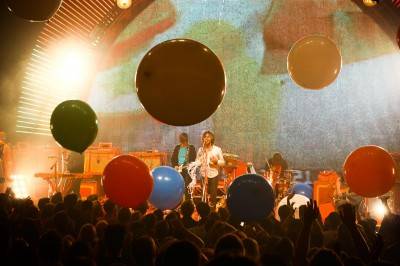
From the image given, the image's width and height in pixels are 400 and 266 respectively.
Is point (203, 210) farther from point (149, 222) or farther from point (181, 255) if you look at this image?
point (181, 255)

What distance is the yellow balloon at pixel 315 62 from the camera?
477cm

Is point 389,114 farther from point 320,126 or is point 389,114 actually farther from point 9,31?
point 9,31

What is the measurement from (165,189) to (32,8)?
89.9 inches

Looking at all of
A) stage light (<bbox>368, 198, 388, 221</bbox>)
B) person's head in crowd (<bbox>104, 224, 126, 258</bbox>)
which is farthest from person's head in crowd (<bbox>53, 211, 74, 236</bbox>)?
stage light (<bbox>368, 198, 388, 221</bbox>)

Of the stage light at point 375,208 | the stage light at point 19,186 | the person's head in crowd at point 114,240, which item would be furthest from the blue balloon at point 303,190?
the stage light at point 19,186

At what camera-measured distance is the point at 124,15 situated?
11.7 metres

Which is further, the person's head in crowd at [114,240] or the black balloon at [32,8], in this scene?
the black balloon at [32,8]

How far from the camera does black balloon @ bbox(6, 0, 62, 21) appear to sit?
3.77 meters

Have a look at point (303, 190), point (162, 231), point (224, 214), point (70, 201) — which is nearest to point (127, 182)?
point (70, 201)

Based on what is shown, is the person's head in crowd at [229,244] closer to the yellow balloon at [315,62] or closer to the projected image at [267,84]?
the yellow balloon at [315,62]

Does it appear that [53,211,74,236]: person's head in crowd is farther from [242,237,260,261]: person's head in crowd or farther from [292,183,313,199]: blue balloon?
[292,183,313,199]: blue balloon

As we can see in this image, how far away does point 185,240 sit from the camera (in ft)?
6.49

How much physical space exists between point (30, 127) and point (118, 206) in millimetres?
5470

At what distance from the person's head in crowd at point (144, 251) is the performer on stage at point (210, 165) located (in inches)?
223
